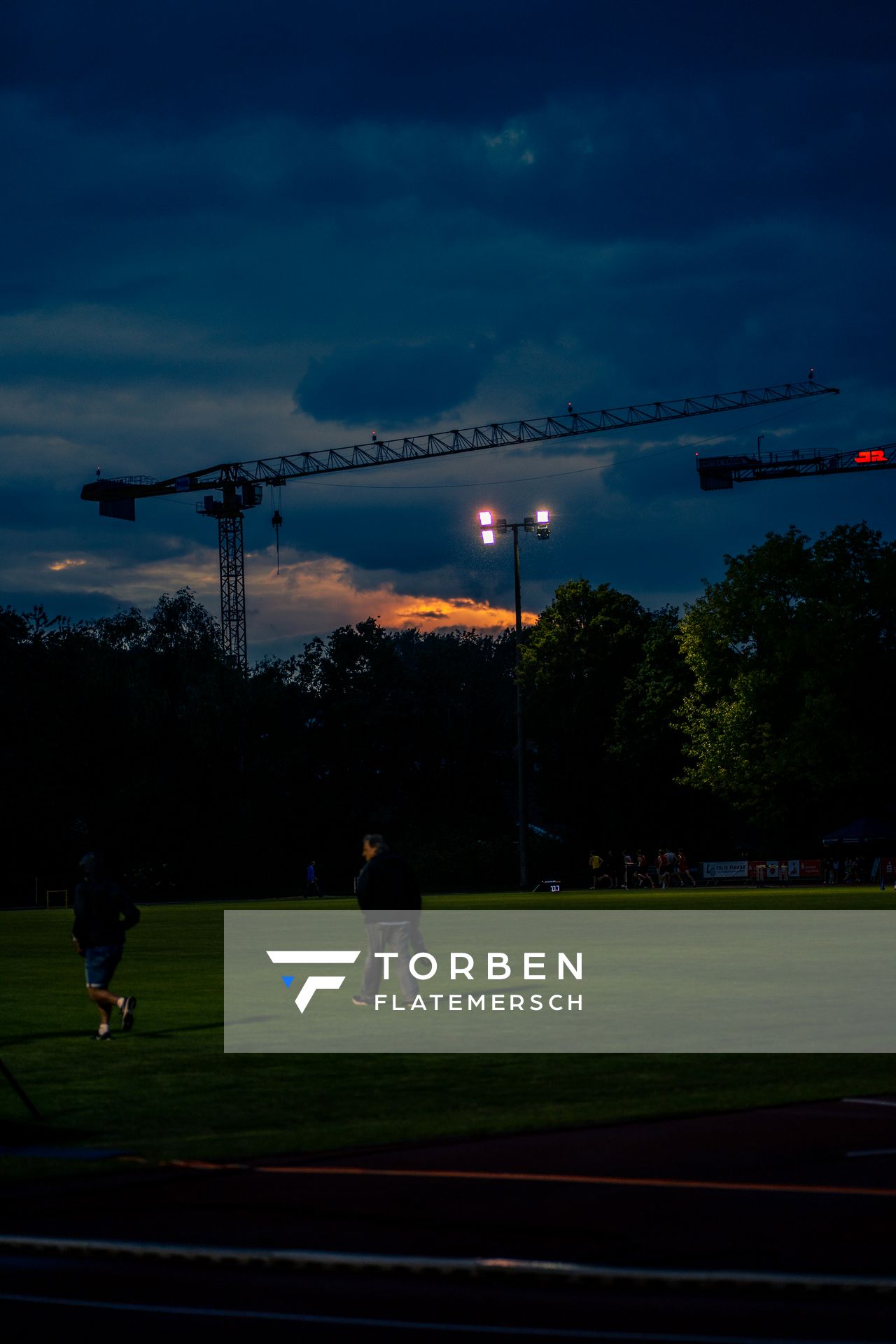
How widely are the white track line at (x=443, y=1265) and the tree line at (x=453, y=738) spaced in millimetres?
63641

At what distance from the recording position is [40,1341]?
233 inches

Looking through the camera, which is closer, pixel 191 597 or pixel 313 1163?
pixel 313 1163

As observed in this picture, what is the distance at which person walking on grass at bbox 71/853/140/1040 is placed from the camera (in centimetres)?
1575

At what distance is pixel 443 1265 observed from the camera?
6844 millimetres

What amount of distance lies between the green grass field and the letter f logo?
5.54ft

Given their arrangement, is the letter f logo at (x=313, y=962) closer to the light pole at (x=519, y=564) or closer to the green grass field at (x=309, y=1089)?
the green grass field at (x=309, y=1089)

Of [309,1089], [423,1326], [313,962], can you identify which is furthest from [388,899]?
[313,962]

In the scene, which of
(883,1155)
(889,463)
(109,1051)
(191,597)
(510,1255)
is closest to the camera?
(510,1255)

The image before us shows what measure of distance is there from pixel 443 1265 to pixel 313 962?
18542 mm

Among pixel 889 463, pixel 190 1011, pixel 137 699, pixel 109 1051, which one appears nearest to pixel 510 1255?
pixel 109 1051

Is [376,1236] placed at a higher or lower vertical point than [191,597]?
lower

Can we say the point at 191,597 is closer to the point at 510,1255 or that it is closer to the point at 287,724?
the point at 287,724

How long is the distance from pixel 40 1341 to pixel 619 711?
80.8 m

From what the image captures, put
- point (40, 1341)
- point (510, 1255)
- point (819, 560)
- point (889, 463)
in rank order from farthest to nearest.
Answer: point (889, 463), point (819, 560), point (510, 1255), point (40, 1341)
